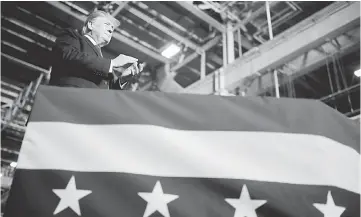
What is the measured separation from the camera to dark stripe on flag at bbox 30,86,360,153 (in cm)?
98

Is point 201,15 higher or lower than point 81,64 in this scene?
higher

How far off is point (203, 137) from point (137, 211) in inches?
10.5

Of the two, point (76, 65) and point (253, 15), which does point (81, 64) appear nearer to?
point (76, 65)

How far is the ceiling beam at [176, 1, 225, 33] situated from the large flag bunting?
5542 mm

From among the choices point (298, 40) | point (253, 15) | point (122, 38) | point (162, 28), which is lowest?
point (298, 40)

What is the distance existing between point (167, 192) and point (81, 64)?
721 millimetres

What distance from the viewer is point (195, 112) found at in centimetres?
101

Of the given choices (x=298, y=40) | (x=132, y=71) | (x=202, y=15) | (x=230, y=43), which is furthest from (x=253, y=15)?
(x=132, y=71)

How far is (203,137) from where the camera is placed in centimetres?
98

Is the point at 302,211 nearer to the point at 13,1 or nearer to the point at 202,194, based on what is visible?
the point at 202,194

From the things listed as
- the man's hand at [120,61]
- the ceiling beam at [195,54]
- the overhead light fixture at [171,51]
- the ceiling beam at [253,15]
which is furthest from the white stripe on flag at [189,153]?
the overhead light fixture at [171,51]

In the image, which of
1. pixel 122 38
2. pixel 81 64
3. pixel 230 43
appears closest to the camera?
pixel 81 64

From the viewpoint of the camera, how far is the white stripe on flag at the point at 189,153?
36.1 inches

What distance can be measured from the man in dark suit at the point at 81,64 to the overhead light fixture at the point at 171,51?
19.0ft
